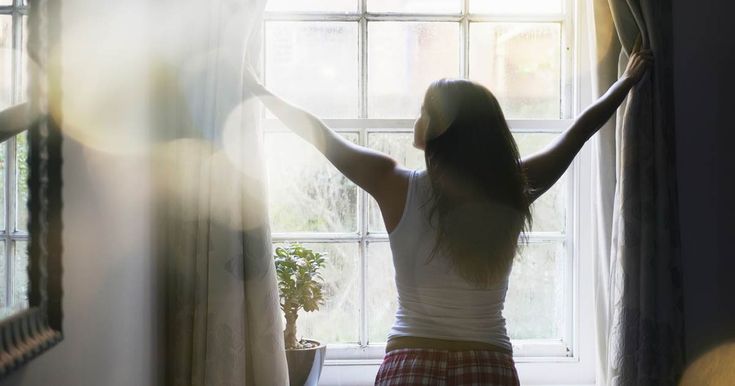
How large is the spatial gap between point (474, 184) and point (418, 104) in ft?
2.60

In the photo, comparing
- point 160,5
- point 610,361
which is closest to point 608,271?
point 610,361

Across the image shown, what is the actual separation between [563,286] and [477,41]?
0.82 metres

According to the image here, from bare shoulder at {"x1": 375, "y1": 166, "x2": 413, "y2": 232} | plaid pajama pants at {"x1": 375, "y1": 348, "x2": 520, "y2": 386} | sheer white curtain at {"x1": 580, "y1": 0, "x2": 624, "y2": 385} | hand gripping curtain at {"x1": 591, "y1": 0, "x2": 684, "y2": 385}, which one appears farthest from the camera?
sheer white curtain at {"x1": 580, "y1": 0, "x2": 624, "y2": 385}

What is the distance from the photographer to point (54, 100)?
37.4 inches

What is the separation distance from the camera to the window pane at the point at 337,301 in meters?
2.21

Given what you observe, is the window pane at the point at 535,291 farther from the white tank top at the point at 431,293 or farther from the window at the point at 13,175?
the window at the point at 13,175

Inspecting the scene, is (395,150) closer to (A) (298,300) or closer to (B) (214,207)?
(A) (298,300)

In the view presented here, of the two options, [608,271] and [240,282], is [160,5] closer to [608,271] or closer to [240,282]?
[240,282]

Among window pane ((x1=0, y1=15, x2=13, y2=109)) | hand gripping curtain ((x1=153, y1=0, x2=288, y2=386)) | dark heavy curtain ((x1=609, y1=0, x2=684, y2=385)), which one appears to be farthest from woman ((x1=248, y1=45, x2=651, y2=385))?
window pane ((x1=0, y1=15, x2=13, y2=109))

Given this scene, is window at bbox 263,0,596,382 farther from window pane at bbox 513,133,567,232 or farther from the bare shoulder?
the bare shoulder

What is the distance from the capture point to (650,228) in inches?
73.6

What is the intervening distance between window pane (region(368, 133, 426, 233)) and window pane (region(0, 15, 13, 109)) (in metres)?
1.44

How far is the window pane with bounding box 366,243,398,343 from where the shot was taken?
2.21m

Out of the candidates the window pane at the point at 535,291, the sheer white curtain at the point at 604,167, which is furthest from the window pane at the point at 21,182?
the window pane at the point at 535,291
